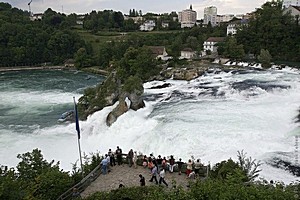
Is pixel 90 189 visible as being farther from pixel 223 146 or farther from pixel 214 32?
pixel 214 32

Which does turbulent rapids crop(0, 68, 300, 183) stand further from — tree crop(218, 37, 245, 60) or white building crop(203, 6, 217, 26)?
white building crop(203, 6, 217, 26)

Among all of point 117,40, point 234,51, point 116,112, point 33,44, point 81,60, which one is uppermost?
point 117,40

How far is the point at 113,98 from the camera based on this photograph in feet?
121

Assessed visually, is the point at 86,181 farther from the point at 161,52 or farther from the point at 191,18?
the point at 191,18

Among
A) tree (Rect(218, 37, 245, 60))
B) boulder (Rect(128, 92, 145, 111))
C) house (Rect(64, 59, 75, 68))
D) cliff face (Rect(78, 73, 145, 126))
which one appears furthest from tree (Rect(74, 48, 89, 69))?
boulder (Rect(128, 92, 145, 111))

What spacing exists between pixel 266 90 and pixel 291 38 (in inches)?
1622

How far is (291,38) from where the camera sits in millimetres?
72938

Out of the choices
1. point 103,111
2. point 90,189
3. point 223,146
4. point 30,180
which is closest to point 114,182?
point 90,189

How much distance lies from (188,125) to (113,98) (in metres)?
13.2

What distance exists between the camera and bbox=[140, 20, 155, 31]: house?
12511 centimetres

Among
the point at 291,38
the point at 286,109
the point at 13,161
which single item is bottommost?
the point at 13,161

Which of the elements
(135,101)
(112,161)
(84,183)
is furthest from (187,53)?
(84,183)

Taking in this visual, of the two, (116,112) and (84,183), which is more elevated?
(84,183)

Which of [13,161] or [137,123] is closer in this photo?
[13,161]
